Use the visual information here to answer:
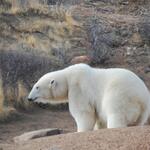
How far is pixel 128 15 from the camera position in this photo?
97.9 ft

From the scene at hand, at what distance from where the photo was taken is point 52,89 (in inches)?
478

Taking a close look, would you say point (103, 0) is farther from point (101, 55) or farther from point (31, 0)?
point (101, 55)

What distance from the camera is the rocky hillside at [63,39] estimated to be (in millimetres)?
18703

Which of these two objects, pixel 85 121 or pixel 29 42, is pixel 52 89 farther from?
pixel 29 42

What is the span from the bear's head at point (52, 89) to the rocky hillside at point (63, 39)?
384cm

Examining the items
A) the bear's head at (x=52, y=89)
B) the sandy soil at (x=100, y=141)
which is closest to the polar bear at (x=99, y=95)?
the bear's head at (x=52, y=89)

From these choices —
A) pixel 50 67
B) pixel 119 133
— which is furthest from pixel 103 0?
pixel 119 133

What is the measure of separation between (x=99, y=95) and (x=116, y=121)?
0.64 meters

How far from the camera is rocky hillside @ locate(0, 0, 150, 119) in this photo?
18703 millimetres

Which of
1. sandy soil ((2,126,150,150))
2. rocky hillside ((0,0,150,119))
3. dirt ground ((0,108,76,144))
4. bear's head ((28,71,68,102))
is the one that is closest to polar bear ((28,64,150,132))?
bear's head ((28,71,68,102))

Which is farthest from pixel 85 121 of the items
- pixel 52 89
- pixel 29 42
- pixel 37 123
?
pixel 29 42

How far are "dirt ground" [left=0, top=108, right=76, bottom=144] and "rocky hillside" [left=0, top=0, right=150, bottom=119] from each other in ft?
1.45

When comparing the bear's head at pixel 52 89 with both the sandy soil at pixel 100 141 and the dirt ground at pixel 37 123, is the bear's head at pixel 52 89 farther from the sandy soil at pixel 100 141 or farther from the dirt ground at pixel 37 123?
the sandy soil at pixel 100 141

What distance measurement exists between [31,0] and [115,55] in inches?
286
